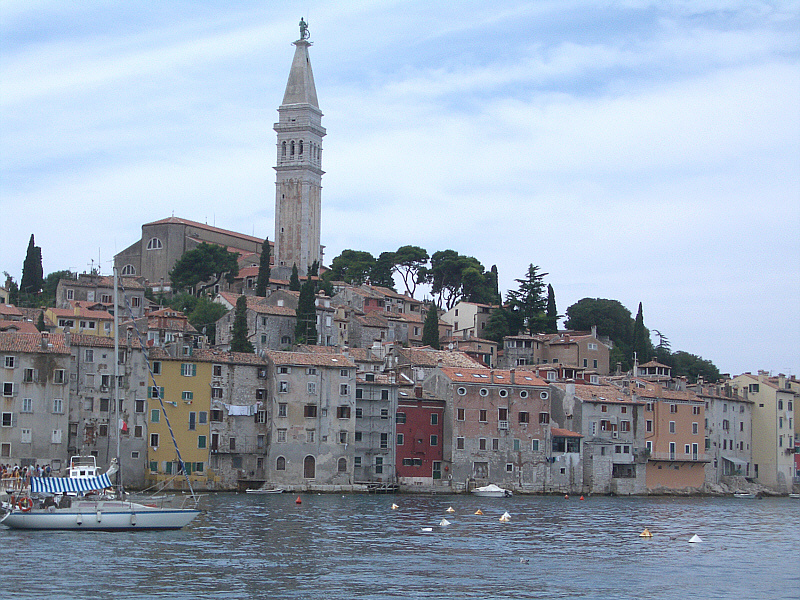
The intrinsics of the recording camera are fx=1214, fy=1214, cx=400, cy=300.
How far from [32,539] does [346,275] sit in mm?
79931

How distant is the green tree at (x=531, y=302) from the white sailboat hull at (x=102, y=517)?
221ft

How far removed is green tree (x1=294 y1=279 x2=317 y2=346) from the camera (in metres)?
90.9

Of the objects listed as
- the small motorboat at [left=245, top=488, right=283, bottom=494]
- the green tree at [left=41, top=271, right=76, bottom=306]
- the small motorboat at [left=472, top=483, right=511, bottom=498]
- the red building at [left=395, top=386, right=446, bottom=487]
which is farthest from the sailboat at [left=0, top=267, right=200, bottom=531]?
the green tree at [left=41, top=271, right=76, bottom=306]

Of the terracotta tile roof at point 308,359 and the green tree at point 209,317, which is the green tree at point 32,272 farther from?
the terracotta tile roof at point 308,359

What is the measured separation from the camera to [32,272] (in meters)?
108

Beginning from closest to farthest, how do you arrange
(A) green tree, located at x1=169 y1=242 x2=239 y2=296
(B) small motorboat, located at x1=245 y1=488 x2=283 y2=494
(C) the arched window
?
(B) small motorboat, located at x1=245 y1=488 x2=283 y2=494
(C) the arched window
(A) green tree, located at x1=169 y1=242 x2=239 y2=296

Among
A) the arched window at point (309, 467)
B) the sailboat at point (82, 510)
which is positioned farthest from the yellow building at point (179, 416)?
the sailboat at point (82, 510)

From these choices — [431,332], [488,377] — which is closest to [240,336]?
[488,377]

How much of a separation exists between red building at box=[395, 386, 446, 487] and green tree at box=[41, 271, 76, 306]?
3764 centimetres

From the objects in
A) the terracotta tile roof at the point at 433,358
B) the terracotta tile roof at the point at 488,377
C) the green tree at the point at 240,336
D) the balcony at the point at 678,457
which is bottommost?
the balcony at the point at 678,457

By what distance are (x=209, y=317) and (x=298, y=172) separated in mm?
30695

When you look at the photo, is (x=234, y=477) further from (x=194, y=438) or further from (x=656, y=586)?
(x=656, y=586)

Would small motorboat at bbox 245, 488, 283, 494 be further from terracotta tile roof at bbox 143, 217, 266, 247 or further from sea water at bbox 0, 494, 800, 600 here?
terracotta tile roof at bbox 143, 217, 266, 247

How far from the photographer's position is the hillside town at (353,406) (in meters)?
66.1
